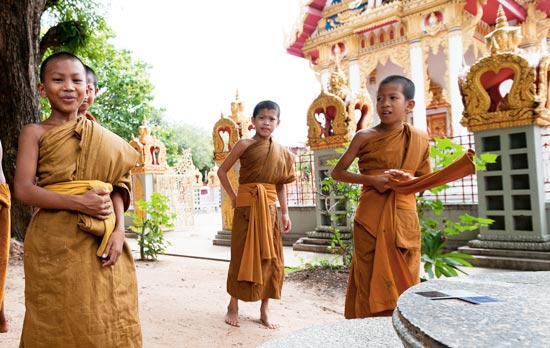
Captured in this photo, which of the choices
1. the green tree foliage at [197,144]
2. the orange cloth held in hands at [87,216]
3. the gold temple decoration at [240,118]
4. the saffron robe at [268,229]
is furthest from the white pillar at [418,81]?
the green tree foliage at [197,144]

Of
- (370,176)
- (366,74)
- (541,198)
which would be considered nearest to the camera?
(370,176)

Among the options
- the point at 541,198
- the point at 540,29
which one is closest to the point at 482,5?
the point at 540,29

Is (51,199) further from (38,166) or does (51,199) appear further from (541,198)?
(541,198)

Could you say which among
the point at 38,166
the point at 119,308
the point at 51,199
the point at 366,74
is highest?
the point at 366,74

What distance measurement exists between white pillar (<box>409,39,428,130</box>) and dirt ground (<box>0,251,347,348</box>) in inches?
329

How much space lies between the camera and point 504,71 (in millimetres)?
6137

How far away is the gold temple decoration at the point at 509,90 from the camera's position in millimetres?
5801

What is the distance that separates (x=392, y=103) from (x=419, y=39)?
35.7 ft

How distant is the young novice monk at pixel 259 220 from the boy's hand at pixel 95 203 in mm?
1794

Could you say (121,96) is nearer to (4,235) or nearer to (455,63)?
(455,63)

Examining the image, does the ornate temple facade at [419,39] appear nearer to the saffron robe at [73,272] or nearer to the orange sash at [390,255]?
the orange sash at [390,255]

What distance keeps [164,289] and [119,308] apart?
10.5 ft

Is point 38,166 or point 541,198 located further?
point 541,198

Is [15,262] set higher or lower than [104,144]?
lower
